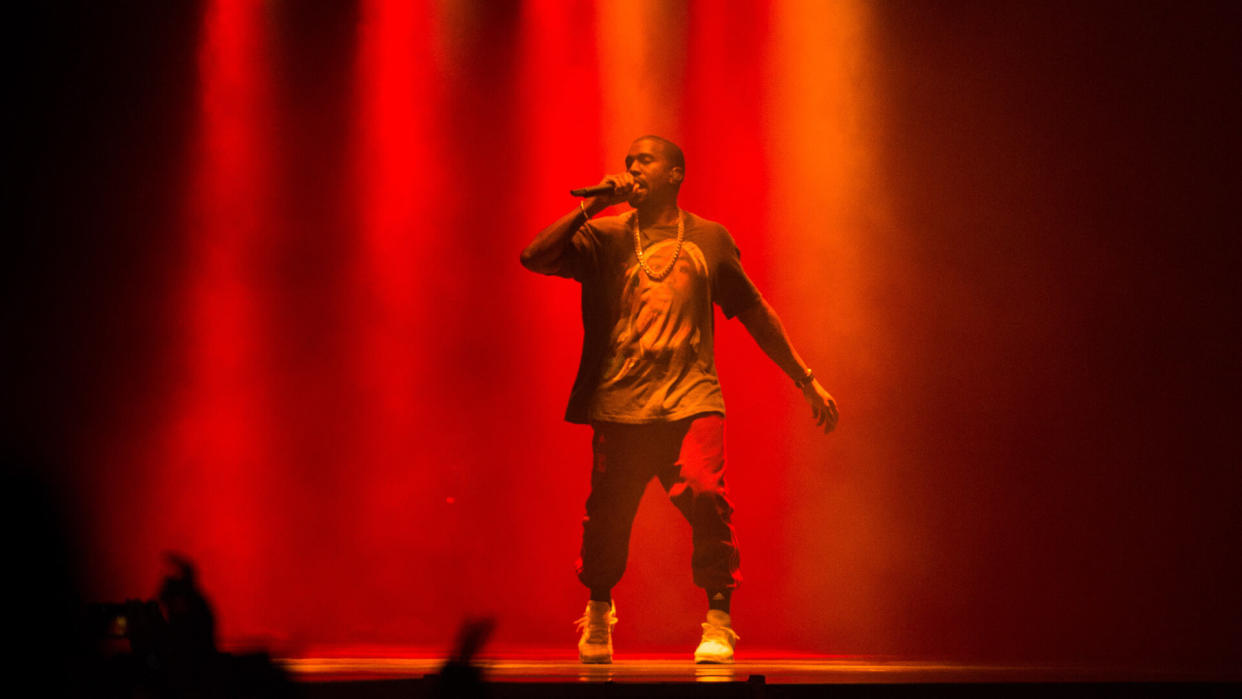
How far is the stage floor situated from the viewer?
3.07 metres

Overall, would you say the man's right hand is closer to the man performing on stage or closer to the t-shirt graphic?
the man performing on stage

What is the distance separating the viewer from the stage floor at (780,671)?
307 cm

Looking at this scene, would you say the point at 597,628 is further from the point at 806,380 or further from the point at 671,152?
the point at 671,152

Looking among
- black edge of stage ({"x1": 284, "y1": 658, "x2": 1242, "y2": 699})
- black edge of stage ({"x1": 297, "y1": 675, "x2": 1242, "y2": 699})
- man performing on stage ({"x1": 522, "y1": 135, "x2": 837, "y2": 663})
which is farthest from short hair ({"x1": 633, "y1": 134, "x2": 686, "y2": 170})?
black edge of stage ({"x1": 297, "y1": 675, "x2": 1242, "y2": 699})

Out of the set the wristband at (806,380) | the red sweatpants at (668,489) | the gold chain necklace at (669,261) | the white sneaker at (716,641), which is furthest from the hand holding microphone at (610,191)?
the white sneaker at (716,641)

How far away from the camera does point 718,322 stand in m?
4.97

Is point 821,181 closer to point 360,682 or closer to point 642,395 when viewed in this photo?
point 642,395

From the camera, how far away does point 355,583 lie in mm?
4750

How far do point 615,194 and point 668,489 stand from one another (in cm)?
101

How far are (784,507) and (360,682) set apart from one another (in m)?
2.45

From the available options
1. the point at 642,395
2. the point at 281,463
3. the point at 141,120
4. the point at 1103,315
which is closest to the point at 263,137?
the point at 141,120

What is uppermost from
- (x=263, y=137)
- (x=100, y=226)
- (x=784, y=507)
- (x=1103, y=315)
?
(x=263, y=137)

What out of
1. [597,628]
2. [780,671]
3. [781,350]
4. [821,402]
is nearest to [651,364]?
[781,350]

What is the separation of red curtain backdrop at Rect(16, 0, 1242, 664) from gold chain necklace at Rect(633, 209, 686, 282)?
1109 millimetres
